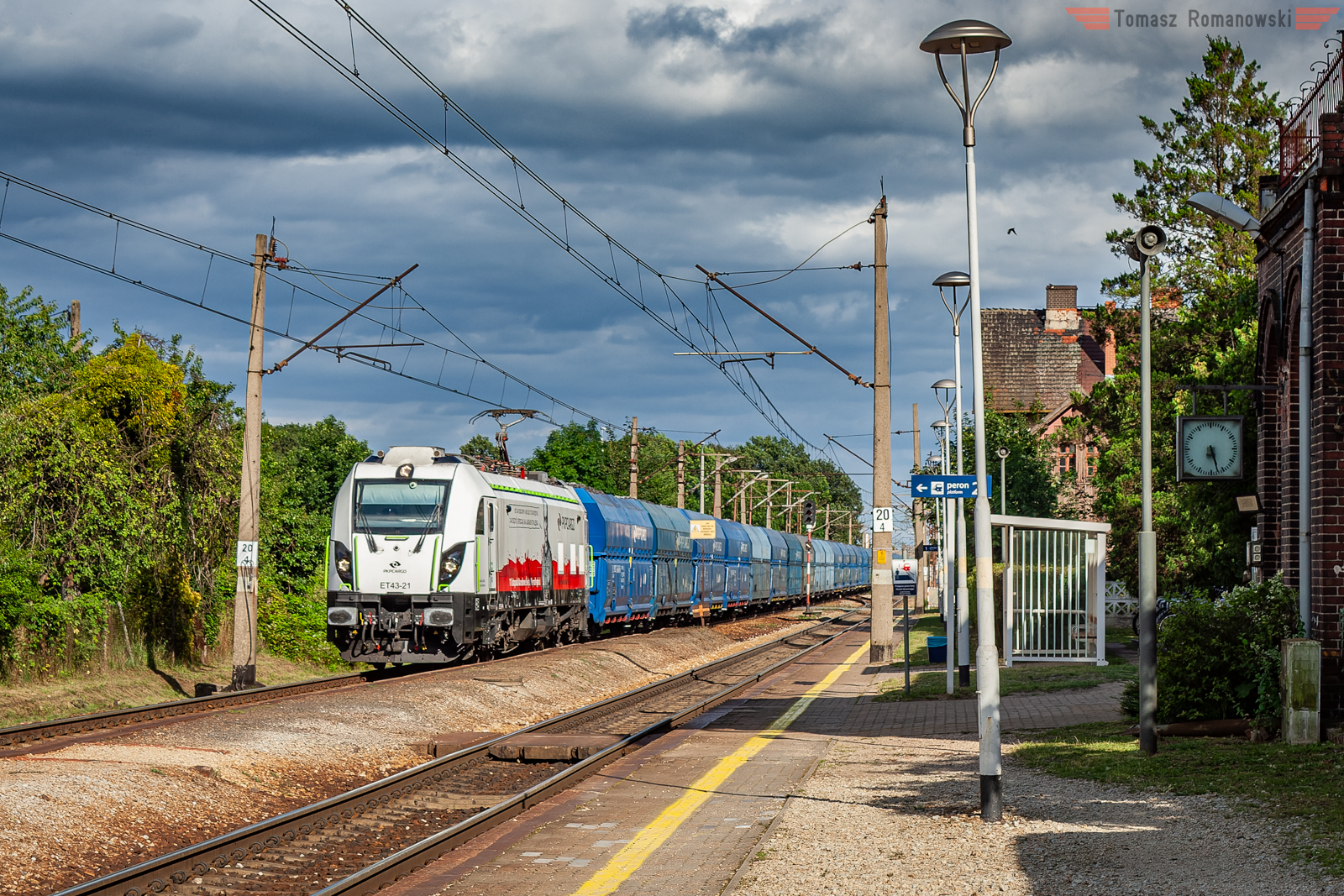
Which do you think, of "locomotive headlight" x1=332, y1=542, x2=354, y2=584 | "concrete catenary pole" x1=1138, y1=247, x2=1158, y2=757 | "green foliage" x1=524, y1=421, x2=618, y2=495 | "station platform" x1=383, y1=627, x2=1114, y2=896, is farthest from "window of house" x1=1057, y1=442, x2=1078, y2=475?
"concrete catenary pole" x1=1138, y1=247, x2=1158, y2=757

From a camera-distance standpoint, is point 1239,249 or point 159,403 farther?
point 1239,249

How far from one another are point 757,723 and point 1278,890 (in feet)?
34.6

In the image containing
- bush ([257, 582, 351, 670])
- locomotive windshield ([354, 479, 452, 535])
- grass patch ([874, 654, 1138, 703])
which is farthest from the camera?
bush ([257, 582, 351, 670])

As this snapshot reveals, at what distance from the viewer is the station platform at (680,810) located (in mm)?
8781

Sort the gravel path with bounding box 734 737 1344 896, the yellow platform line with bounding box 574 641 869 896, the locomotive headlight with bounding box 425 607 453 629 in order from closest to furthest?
1. the gravel path with bounding box 734 737 1344 896
2. the yellow platform line with bounding box 574 641 869 896
3. the locomotive headlight with bounding box 425 607 453 629

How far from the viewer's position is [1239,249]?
1267 inches

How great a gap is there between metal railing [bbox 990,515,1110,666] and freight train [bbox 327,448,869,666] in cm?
897

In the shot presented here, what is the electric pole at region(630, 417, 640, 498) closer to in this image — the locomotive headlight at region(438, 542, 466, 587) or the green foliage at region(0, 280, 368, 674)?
the green foliage at region(0, 280, 368, 674)

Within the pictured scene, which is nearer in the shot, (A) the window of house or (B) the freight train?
(B) the freight train

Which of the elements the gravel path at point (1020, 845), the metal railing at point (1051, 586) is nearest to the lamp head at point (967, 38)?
the gravel path at point (1020, 845)

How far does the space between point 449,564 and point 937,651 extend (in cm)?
1088

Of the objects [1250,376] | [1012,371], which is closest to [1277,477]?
[1250,376]

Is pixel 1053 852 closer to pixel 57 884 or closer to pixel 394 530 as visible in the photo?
pixel 57 884

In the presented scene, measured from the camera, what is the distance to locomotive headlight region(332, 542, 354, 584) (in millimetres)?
22453
